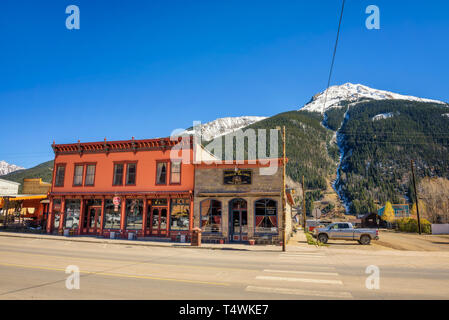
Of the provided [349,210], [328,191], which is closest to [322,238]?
[349,210]

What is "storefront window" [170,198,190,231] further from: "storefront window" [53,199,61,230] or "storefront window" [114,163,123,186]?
"storefront window" [53,199,61,230]

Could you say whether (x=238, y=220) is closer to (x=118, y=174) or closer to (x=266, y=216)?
(x=266, y=216)

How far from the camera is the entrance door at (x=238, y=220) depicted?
75.4ft

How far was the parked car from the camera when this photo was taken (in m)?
24.2

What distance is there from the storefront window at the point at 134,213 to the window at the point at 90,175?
4671 millimetres

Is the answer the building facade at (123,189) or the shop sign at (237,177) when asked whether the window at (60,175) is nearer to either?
the building facade at (123,189)

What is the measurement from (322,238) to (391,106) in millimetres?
195575

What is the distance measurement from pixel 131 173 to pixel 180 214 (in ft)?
21.3

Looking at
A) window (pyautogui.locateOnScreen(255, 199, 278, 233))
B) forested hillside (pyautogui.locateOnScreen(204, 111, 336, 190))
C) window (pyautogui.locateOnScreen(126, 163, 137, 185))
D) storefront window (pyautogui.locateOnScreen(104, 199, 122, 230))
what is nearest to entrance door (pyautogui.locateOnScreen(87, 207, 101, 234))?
storefront window (pyautogui.locateOnScreen(104, 199, 122, 230))

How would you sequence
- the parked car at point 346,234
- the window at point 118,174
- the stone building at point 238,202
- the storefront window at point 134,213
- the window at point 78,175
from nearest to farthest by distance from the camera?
the stone building at point 238,202 < the parked car at point 346,234 < the storefront window at point 134,213 < the window at point 118,174 < the window at point 78,175

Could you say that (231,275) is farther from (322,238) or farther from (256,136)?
(256,136)

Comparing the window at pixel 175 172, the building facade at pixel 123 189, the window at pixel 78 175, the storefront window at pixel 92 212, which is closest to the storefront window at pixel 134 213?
the building facade at pixel 123 189
